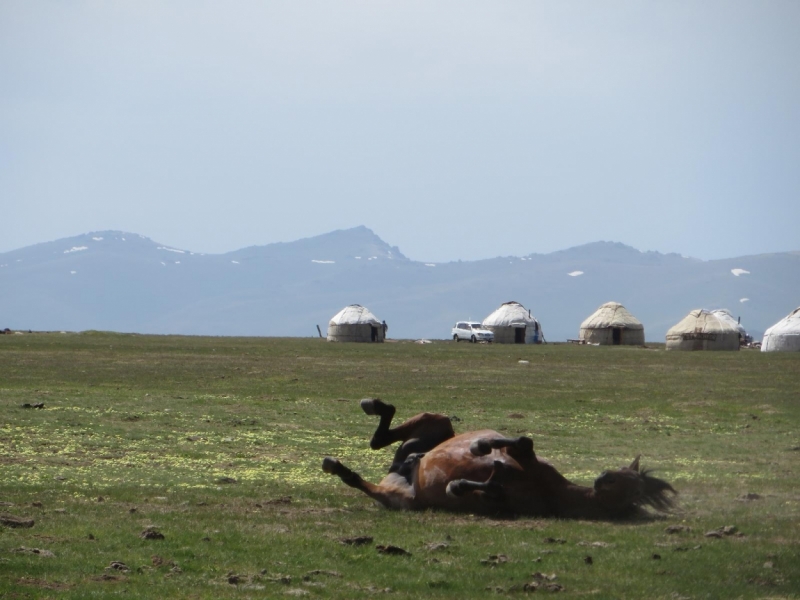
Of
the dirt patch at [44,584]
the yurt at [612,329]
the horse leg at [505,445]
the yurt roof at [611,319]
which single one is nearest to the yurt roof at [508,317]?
the yurt roof at [611,319]

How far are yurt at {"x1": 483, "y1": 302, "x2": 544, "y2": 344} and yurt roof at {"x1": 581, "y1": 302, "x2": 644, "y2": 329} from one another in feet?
18.2

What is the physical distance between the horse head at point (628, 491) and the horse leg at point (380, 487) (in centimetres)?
207

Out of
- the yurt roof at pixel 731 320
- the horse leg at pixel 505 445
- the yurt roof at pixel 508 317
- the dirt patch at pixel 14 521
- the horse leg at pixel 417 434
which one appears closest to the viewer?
the dirt patch at pixel 14 521

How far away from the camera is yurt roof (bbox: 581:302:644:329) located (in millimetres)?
90375

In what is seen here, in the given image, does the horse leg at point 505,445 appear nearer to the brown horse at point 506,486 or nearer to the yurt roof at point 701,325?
the brown horse at point 506,486

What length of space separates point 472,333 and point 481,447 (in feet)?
272

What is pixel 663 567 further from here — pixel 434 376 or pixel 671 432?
pixel 434 376

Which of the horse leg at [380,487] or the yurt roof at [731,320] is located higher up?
the yurt roof at [731,320]

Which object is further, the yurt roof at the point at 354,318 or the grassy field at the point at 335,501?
the yurt roof at the point at 354,318

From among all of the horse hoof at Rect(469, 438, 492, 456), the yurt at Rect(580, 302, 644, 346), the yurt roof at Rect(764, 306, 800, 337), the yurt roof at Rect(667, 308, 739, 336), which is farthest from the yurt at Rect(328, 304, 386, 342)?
the horse hoof at Rect(469, 438, 492, 456)

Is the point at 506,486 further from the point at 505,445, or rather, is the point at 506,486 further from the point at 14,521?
the point at 14,521

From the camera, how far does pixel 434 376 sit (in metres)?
40.2

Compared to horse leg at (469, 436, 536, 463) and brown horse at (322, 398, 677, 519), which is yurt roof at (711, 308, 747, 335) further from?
horse leg at (469, 436, 536, 463)

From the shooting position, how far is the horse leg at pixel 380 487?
11078 mm
